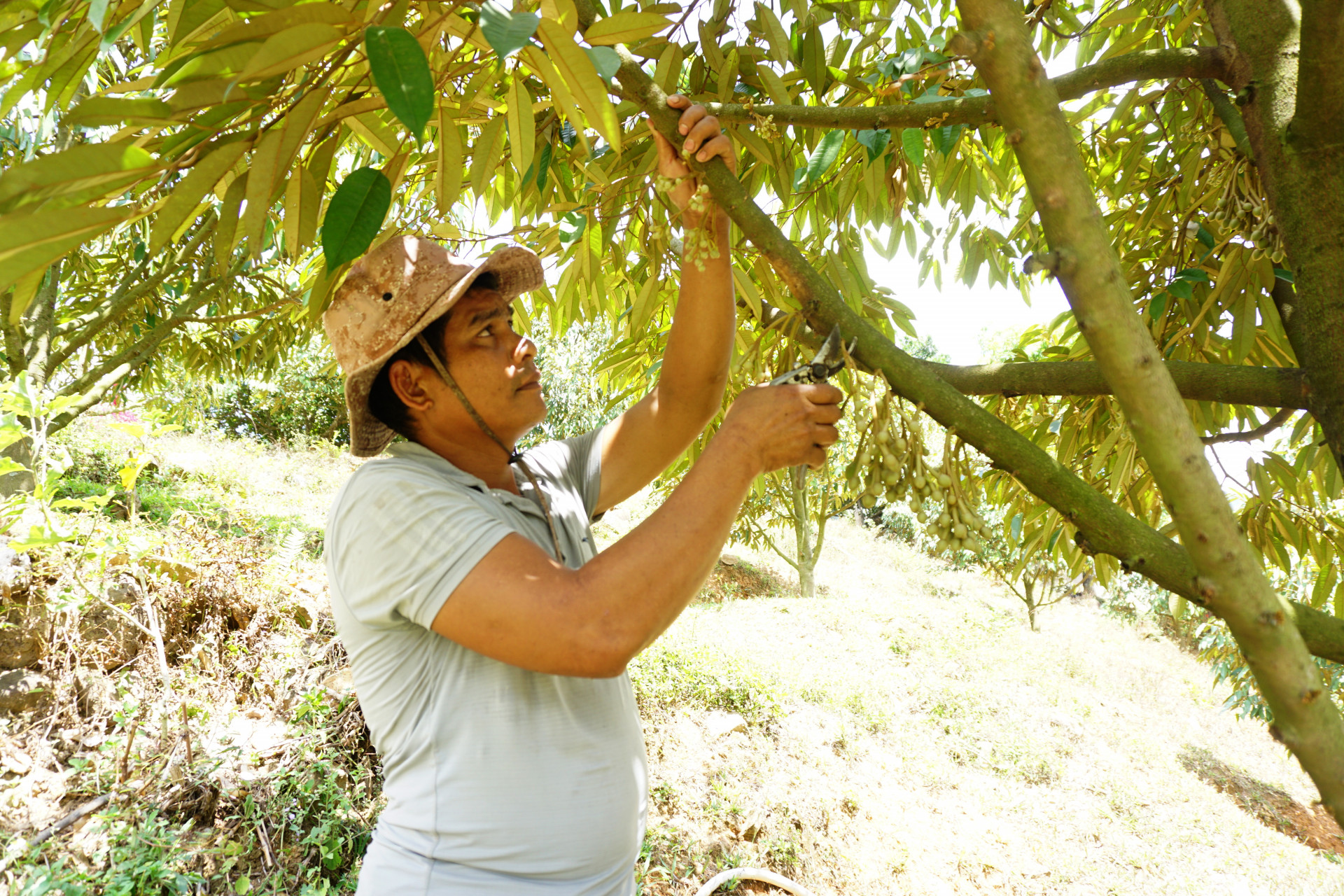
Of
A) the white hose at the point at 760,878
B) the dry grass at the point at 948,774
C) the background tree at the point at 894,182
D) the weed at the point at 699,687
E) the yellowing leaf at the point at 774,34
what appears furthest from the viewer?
the weed at the point at 699,687

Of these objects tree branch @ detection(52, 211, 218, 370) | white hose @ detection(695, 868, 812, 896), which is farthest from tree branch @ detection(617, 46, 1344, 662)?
tree branch @ detection(52, 211, 218, 370)

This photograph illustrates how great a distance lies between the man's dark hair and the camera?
51.3 inches

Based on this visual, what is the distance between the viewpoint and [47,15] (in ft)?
2.60

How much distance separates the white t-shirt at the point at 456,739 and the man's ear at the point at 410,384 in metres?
0.13

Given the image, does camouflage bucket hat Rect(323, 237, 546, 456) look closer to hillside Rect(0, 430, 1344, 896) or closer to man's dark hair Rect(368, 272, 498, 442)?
man's dark hair Rect(368, 272, 498, 442)

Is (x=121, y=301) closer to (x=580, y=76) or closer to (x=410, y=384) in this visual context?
(x=410, y=384)

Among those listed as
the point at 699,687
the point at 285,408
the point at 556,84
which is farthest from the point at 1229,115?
the point at 285,408

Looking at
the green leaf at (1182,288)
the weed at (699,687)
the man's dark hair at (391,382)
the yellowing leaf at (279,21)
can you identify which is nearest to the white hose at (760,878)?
the weed at (699,687)

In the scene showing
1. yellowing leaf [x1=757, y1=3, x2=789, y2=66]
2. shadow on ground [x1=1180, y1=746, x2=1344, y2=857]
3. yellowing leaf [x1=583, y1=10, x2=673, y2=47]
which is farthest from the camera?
shadow on ground [x1=1180, y1=746, x2=1344, y2=857]

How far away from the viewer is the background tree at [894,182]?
0.65 m

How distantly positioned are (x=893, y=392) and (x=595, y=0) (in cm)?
78

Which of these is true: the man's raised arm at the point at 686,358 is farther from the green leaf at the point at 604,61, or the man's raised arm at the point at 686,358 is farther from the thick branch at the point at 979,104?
the green leaf at the point at 604,61

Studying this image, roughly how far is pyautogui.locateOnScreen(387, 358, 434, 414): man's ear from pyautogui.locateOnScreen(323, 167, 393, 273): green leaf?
57 centimetres

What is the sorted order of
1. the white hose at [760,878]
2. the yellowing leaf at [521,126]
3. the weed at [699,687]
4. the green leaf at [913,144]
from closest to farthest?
the yellowing leaf at [521,126] → the green leaf at [913,144] → the white hose at [760,878] → the weed at [699,687]
